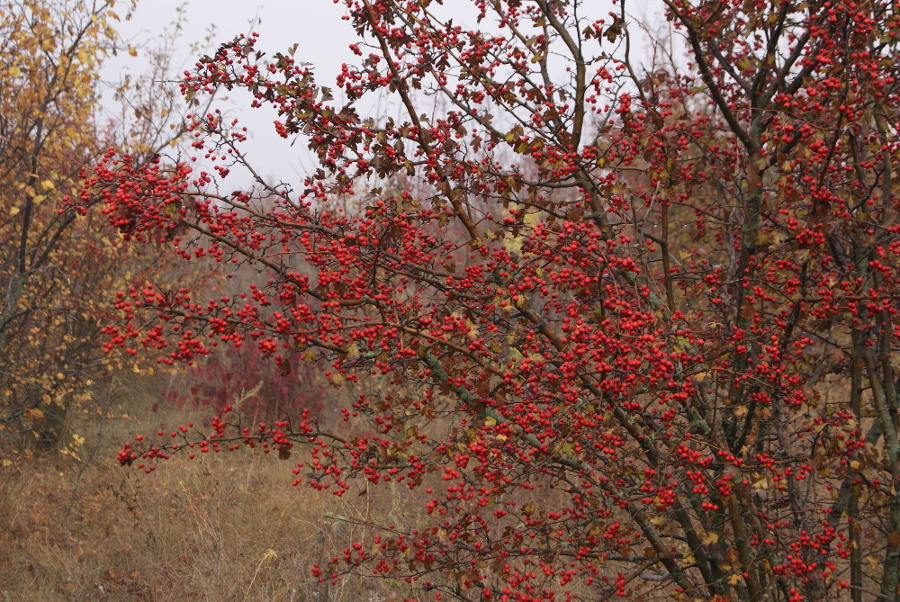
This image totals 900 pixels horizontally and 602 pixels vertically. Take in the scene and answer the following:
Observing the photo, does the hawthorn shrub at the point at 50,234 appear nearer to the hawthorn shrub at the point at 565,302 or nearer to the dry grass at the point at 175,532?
the dry grass at the point at 175,532

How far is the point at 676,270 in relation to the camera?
3928 millimetres

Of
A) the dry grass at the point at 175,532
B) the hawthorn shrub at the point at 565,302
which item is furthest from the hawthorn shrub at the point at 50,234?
the hawthorn shrub at the point at 565,302

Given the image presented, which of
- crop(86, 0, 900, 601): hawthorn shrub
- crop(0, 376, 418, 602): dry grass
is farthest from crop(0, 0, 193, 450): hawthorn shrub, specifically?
crop(86, 0, 900, 601): hawthorn shrub

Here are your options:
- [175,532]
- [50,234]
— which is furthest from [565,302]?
[50,234]

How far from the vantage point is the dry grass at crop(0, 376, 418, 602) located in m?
4.95

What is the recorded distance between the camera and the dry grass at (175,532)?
495 cm

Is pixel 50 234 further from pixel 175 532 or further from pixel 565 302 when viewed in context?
pixel 565 302

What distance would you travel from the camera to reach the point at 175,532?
596 centimetres

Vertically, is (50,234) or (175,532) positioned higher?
(50,234)

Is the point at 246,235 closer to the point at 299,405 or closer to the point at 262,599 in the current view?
the point at 262,599

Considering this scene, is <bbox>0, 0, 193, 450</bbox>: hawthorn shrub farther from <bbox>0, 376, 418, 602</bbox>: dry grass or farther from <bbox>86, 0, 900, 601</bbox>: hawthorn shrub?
<bbox>86, 0, 900, 601</bbox>: hawthorn shrub

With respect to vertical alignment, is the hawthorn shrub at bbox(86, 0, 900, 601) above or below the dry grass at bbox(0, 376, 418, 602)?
above

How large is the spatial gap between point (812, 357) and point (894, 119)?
1351 millimetres

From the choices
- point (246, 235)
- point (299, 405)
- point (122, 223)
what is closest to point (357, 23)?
point (246, 235)
